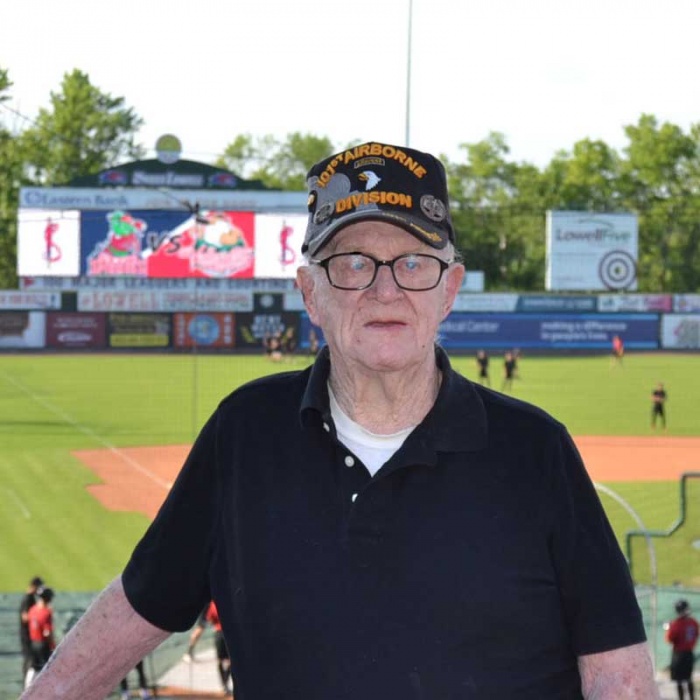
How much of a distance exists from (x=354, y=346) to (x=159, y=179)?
40.2 meters

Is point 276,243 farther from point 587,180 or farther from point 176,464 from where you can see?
point 587,180

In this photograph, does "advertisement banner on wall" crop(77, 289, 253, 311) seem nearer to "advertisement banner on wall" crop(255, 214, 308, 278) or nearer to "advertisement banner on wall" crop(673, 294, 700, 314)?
"advertisement banner on wall" crop(255, 214, 308, 278)

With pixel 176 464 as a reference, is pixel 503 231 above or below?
above

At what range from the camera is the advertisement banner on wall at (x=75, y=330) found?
44.2 m

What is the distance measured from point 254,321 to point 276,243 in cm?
342

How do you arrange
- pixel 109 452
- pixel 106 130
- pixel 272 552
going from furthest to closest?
1. pixel 106 130
2. pixel 109 452
3. pixel 272 552

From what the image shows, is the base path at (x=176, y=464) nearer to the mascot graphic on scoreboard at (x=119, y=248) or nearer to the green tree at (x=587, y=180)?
the mascot graphic on scoreboard at (x=119, y=248)

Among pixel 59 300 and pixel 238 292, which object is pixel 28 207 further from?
pixel 238 292

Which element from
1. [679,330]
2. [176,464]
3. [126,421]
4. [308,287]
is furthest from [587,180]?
[308,287]

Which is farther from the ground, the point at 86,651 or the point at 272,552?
the point at 272,552

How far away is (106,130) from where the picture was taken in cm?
6203

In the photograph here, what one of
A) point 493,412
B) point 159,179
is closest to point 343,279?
point 493,412

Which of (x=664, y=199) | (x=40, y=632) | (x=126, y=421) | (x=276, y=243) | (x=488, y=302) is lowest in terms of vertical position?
(x=126, y=421)

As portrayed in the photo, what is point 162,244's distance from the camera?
42.4 meters
